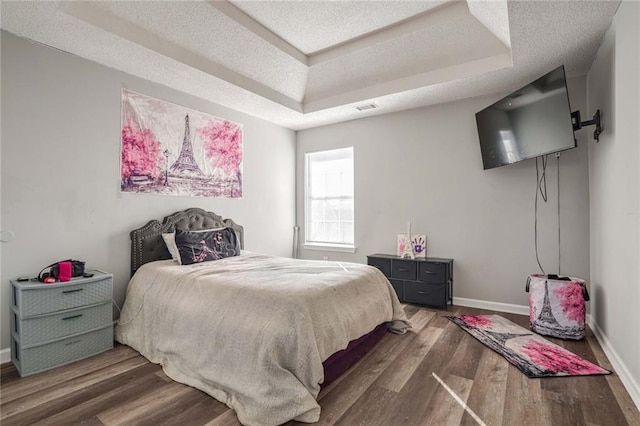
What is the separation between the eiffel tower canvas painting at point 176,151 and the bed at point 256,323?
0.60 metres

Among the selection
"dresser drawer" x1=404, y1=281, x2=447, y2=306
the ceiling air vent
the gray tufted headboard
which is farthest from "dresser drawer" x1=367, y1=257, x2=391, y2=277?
the gray tufted headboard

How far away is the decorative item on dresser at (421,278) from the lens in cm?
386

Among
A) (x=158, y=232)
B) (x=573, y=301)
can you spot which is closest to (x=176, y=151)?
(x=158, y=232)

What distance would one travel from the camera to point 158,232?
11.4 feet

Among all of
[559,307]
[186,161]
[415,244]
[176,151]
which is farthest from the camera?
[415,244]

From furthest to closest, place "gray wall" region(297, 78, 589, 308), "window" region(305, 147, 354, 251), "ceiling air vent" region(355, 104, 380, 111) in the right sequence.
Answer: "window" region(305, 147, 354, 251) < "ceiling air vent" region(355, 104, 380, 111) < "gray wall" region(297, 78, 589, 308)

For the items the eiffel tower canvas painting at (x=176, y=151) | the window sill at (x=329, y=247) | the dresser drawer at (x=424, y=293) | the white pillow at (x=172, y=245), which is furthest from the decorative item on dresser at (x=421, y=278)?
the white pillow at (x=172, y=245)

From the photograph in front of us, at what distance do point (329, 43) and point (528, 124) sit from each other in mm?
2197

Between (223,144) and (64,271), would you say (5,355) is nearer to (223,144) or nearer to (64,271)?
(64,271)

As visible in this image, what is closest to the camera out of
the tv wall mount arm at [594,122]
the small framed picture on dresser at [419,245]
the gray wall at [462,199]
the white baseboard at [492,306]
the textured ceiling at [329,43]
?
the textured ceiling at [329,43]

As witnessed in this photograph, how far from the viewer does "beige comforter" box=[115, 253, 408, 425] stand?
1919mm

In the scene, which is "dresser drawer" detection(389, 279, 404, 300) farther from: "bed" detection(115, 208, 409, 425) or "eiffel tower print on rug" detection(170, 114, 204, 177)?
"eiffel tower print on rug" detection(170, 114, 204, 177)

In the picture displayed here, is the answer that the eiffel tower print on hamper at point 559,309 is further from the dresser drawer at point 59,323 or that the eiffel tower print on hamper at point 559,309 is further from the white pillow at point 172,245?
the dresser drawer at point 59,323

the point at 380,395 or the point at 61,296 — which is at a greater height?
the point at 61,296
